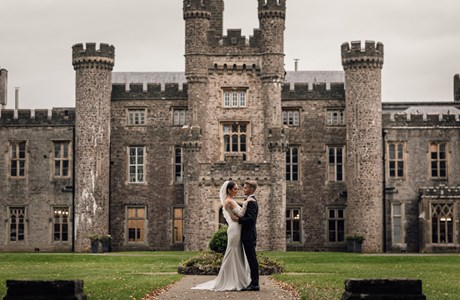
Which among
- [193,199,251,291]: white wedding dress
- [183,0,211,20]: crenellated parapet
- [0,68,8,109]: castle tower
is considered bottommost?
[193,199,251,291]: white wedding dress

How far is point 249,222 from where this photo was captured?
1891 cm

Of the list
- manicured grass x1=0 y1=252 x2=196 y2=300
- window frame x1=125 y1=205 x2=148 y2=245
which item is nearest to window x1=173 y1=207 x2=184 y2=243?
window frame x1=125 y1=205 x2=148 y2=245

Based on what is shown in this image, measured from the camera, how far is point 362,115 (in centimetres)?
4944

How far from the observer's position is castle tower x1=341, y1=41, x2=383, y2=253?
49.0 metres

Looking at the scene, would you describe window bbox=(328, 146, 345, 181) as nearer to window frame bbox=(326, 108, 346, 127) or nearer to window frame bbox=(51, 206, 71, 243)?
window frame bbox=(326, 108, 346, 127)

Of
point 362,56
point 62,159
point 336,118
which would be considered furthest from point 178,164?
point 362,56

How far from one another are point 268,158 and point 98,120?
9263mm

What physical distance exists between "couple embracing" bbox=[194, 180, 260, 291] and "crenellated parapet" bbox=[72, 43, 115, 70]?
31909mm

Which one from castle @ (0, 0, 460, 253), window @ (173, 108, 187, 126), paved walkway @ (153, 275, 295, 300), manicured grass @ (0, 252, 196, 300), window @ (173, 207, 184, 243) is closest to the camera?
paved walkway @ (153, 275, 295, 300)

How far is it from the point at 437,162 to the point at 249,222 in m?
33.5

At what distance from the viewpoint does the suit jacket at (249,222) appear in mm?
18844

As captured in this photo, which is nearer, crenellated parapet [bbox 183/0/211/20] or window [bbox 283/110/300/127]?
crenellated parapet [bbox 183/0/211/20]

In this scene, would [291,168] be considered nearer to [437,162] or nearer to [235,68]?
[235,68]

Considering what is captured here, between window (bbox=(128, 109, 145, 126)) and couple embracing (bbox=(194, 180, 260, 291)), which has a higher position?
window (bbox=(128, 109, 145, 126))
